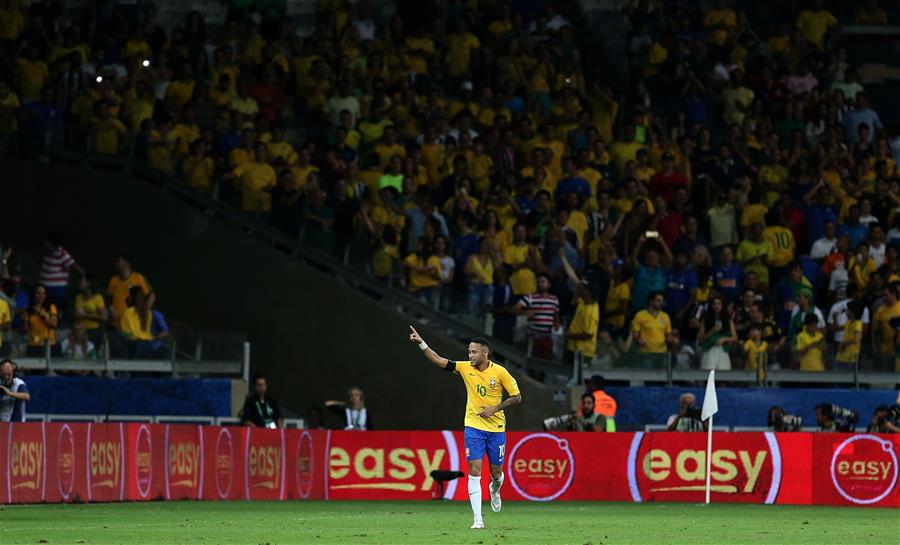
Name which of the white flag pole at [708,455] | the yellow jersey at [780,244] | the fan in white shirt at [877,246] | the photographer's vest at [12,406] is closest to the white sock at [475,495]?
the white flag pole at [708,455]

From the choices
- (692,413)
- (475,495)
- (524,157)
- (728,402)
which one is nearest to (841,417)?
(728,402)

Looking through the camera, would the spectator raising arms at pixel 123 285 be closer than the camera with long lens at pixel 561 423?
No

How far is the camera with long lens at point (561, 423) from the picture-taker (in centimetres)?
3002

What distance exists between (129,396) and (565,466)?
22.7 ft

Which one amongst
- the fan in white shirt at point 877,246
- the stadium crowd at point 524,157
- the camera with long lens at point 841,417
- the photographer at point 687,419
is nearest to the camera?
the camera with long lens at point 841,417

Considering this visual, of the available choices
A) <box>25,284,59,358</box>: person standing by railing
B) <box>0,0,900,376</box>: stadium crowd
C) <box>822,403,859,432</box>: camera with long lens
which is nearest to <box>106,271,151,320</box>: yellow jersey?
<box>25,284,59,358</box>: person standing by railing

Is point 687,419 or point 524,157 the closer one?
point 687,419

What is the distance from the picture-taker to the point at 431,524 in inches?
847

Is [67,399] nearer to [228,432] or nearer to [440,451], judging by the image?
[228,432]

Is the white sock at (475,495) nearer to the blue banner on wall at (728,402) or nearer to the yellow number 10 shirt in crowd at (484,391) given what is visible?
the yellow number 10 shirt in crowd at (484,391)

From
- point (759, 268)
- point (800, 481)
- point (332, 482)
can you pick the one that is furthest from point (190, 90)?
point (800, 481)

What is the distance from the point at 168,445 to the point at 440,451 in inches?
184

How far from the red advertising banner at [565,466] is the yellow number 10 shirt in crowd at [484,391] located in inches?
272

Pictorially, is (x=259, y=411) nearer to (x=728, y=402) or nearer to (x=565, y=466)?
(x=565, y=466)
